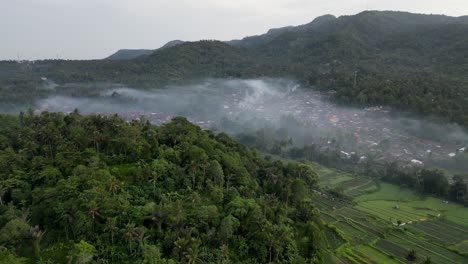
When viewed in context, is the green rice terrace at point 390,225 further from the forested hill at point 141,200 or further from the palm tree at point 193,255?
the palm tree at point 193,255

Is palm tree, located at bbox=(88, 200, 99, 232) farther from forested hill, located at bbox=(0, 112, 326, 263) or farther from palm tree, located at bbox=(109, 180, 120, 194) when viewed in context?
palm tree, located at bbox=(109, 180, 120, 194)

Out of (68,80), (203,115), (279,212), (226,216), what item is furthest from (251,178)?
(68,80)

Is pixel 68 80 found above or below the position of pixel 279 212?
above

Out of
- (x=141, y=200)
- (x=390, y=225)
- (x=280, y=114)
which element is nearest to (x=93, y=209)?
(x=141, y=200)

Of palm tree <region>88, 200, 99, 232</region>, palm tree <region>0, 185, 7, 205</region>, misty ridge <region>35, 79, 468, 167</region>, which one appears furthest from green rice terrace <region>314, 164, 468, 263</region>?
palm tree <region>0, 185, 7, 205</region>

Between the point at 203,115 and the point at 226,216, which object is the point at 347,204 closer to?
the point at 226,216

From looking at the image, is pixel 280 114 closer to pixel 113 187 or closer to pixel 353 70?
pixel 353 70

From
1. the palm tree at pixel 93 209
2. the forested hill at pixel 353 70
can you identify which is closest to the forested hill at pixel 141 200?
the palm tree at pixel 93 209
